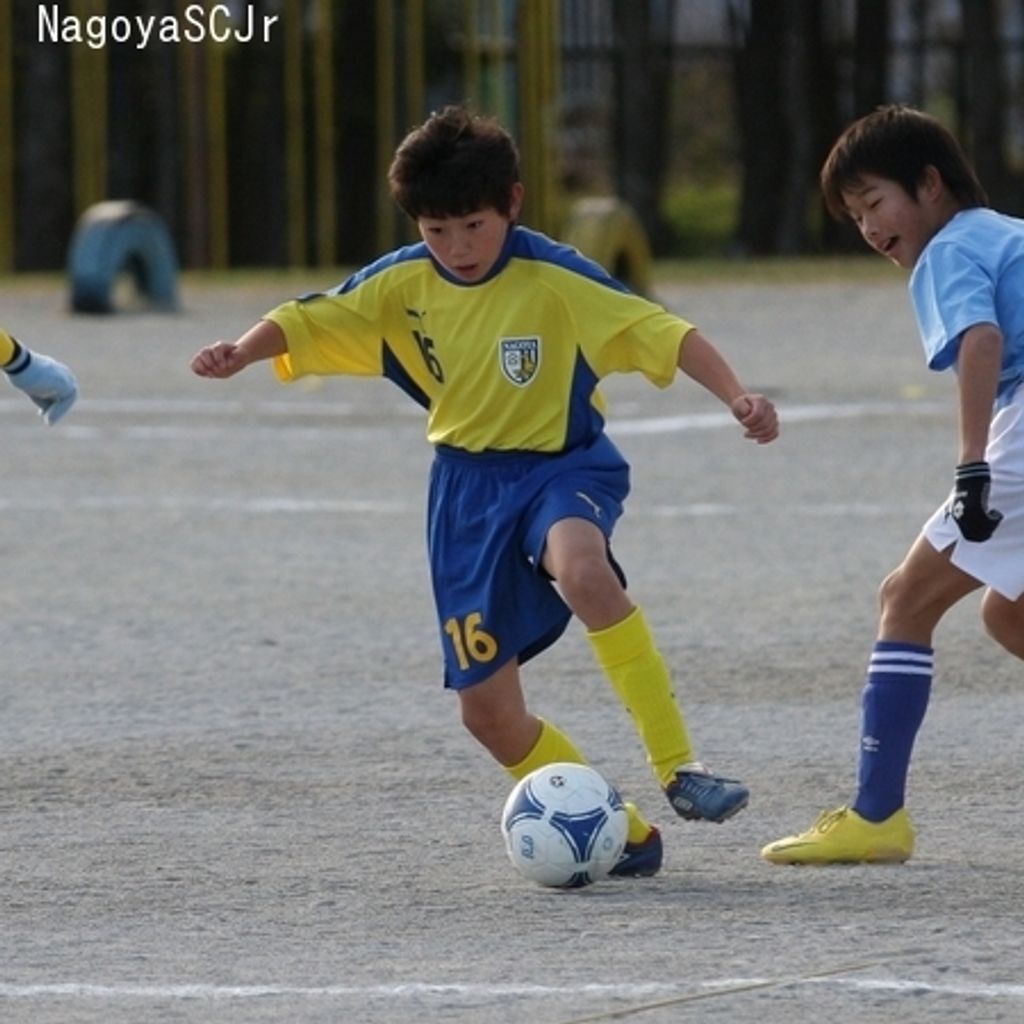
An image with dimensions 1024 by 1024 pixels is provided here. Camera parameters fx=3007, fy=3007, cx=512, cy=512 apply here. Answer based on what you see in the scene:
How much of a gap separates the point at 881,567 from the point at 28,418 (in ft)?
27.4

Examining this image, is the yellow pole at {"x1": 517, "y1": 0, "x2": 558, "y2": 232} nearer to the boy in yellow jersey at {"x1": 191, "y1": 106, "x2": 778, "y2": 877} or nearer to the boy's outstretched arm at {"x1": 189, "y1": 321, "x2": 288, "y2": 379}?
the boy's outstretched arm at {"x1": 189, "y1": 321, "x2": 288, "y2": 379}

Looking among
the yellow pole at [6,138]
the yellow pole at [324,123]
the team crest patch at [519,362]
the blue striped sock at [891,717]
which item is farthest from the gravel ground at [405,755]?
the yellow pole at [324,123]

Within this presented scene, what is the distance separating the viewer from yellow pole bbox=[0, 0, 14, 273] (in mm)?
33375

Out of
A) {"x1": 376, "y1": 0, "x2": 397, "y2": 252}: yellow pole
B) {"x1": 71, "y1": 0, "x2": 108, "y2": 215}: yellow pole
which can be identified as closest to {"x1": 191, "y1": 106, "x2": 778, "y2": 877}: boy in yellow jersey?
{"x1": 376, "y1": 0, "x2": 397, "y2": 252}: yellow pole

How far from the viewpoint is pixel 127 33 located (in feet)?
114

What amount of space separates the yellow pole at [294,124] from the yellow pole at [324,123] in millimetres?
227

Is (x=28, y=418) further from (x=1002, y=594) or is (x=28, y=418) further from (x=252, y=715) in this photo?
(x=1002, y=594)

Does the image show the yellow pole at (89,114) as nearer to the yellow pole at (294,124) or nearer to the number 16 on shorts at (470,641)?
the yellow pole at (294,124)

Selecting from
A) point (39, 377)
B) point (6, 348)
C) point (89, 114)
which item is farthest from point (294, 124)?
point (6, 348)

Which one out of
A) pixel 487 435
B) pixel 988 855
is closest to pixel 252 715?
pixel 487 435

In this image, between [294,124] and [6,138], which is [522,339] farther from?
[294,124]

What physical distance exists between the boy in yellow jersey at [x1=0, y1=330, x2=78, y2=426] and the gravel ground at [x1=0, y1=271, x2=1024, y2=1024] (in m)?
0.95

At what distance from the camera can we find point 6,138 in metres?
33.5

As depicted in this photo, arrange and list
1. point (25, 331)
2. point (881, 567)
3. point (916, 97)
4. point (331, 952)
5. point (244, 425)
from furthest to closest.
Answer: point (916, 97) < point (25, 331) < point (244, 425) < point (881, 567) < point (331, 952)
